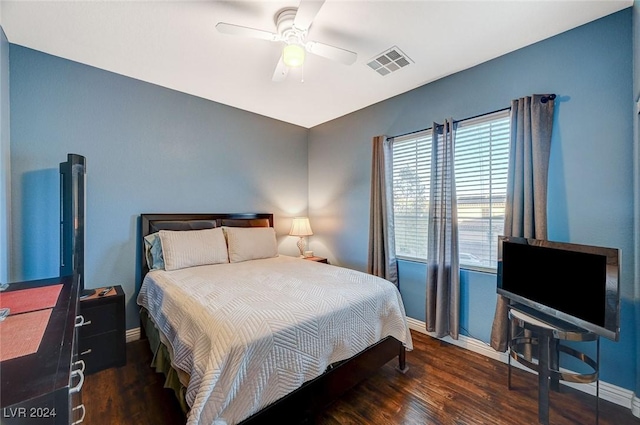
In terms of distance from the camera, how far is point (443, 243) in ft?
8.52

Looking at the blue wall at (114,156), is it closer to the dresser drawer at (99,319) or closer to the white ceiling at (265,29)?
the white ceiling at (265,29)

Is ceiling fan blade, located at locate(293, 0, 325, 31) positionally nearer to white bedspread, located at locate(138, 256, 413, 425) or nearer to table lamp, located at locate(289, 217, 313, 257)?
white bedspread, located at locate(138, 256, 413, 425)

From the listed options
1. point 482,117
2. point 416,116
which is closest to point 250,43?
point 416,116

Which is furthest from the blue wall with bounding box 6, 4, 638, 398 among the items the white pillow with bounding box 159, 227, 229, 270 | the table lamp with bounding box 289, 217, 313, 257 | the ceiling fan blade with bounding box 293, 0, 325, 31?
the ceiling fan blade with bounding box 293, 0, 325, 31

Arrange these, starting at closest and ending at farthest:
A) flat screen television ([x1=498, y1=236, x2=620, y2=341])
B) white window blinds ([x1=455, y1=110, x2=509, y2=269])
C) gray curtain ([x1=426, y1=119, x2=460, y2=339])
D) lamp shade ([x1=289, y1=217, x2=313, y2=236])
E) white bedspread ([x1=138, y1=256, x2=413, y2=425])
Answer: white bedspread ([x1=138, y1=256, x2=413, y2=425]) → flat screen television ([x1=498, y1=236, x2=620, y2=341]) → white window blinds ([x1=455, y1=110, x2=509, y2=269]) → gray curtain ([x1=426, y1=119, x2=460, y2=339]) → lamp shade ([x1=289, y1=217, x2=313, y2=236])

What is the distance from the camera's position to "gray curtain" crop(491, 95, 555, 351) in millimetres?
2016

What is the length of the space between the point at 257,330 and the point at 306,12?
1861 millimetres

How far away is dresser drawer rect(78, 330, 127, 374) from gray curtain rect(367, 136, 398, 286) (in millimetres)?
2588

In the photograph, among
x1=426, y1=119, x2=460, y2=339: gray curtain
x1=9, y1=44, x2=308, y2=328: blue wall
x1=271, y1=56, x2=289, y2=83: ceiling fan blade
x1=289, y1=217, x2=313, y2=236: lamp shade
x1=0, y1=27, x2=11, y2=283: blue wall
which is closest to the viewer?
x1=0, y1=27, x2=11, y2=283: blue wall

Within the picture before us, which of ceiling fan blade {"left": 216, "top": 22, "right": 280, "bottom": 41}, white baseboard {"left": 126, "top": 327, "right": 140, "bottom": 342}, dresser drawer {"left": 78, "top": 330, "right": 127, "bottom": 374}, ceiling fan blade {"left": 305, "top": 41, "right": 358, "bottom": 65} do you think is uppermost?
ceiling fan blade {"left": 216, "top": 22, "right": 280, "bottom": 41}

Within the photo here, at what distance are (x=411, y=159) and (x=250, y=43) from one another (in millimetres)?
2042

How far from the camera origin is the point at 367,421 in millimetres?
1651

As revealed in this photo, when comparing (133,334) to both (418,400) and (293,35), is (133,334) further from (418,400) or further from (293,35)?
(293,35)

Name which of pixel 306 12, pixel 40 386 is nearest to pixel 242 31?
pixel 306 12
